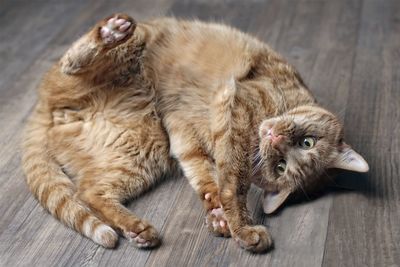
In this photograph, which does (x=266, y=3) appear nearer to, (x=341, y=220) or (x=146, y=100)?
(x=146, y=100)

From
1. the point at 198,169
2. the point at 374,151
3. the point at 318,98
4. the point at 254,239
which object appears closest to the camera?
the point at 254,239

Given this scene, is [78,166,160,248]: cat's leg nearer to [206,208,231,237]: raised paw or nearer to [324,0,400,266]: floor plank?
[206,208,231,237]: raised paw

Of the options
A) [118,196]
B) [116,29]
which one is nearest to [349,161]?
[118,196]

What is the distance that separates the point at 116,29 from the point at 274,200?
98 cm

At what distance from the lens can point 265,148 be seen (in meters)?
2.46

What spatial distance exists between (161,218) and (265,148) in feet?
1.70

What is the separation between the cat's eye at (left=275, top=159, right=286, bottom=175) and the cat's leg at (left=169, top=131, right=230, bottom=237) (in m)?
0.27

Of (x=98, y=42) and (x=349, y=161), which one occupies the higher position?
(x=98, y=42)

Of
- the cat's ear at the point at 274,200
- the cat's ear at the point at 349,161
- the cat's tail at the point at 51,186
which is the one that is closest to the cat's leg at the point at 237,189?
the cat's ear at the point at 274,200

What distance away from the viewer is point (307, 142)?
8.17 ft

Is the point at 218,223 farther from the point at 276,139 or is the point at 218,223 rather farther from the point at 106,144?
the point at 106,144

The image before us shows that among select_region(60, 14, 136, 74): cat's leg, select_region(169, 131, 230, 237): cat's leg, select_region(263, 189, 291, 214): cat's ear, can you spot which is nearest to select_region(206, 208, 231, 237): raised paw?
select_region(169, 131, 230, 237): cat's leg

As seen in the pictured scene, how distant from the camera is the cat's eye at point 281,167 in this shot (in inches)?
98.2

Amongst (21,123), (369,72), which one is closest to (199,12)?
(369,72)
